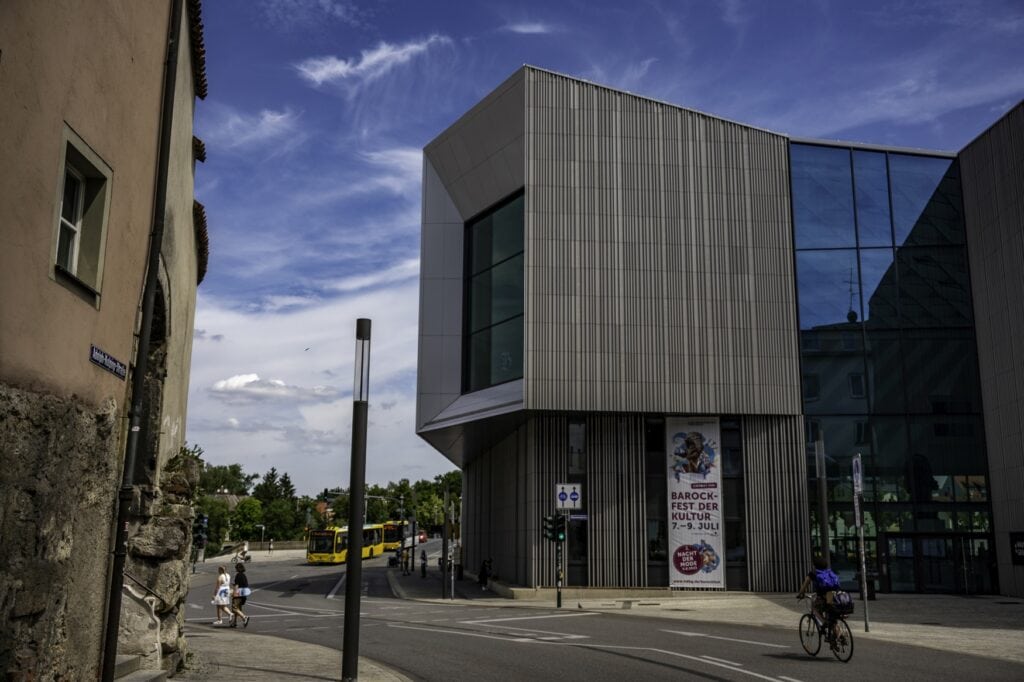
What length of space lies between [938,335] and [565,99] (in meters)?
18.2

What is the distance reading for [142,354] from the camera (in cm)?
1051

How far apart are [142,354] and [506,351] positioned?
28437mm

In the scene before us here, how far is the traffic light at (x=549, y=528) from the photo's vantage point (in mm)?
31603

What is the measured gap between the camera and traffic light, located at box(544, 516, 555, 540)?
31.6 meters

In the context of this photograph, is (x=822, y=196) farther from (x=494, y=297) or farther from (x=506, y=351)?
(x=506, y=351)

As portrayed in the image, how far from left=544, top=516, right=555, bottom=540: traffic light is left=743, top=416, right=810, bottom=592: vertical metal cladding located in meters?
9.10

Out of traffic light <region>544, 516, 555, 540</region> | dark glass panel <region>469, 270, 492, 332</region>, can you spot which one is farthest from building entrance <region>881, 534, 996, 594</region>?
dark glass panel <region>469, 270, 492, 332</region>

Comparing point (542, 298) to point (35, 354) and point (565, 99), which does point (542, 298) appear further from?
point (35, 354)

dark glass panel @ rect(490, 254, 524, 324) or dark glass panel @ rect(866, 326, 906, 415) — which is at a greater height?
dark glass panel @ rect(490, 254, 524, 324)

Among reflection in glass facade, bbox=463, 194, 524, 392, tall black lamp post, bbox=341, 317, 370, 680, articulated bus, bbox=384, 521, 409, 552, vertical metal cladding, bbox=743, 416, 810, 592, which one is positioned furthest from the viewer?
articulated bus, bbox=384, 521, 409, 552

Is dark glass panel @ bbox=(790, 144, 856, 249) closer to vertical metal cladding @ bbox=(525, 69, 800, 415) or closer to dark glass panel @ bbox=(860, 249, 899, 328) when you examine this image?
vertical metal cladding @ bbox=(525, 69, 800, 415)

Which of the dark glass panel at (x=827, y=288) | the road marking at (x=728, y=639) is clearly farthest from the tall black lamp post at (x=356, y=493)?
the dark glass panel at (x=827, y=288)

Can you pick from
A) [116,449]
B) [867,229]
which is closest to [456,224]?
[867,229]

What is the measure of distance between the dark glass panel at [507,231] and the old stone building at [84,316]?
86.4ft
